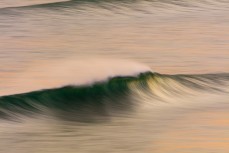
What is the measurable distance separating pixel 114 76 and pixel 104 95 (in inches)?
1.5

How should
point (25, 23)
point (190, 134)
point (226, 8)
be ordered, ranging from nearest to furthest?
point (190, 134) < point (25, 23) < point (226, 8)

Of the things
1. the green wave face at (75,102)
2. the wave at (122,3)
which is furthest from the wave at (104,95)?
the wave at (122,3)

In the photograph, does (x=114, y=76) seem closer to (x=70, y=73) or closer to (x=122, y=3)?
(x=70, y=73)

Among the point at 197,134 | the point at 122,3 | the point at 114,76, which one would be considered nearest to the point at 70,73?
the point at 114,76

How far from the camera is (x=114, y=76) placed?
3.60 feet

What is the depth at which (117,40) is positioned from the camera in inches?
52.7

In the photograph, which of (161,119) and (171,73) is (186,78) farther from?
(161,119)

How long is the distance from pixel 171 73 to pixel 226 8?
0.40 meters

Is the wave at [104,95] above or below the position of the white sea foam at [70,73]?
below

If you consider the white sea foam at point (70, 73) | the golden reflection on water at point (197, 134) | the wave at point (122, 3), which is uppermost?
the wave at point (122, 3)

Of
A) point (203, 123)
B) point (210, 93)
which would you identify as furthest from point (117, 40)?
point (203, 123)

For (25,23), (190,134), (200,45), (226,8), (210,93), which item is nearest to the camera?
(190,134)

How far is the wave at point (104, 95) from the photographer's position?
1015mm

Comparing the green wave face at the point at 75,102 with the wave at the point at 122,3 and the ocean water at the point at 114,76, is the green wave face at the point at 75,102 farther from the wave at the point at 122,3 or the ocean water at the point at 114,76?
the wave at the point at 122,3
